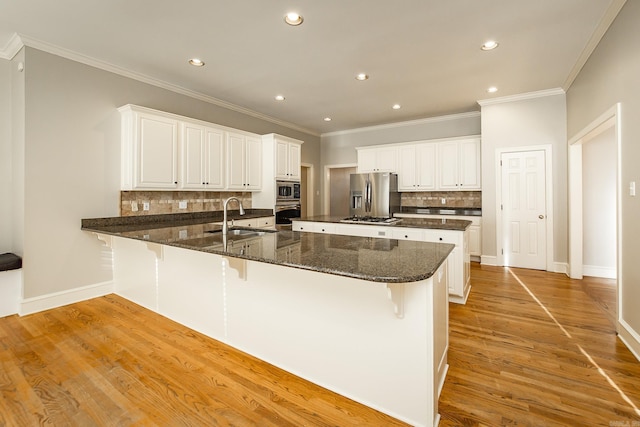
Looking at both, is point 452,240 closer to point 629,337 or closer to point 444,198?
point 629,337

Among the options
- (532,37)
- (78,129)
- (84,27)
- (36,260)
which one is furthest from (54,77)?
(532,37)

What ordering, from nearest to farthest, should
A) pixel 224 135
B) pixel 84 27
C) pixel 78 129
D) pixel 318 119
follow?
1. pixel 84 27
2. pixel 78 129
3. pixel 224 135
4. pixel 318 119

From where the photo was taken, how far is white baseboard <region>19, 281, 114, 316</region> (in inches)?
117

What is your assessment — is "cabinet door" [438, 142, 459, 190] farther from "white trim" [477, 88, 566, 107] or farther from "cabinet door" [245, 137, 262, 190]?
"cabinet door" [245, 137, 262, 190]

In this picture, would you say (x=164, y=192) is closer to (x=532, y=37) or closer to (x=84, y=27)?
(x=84, y=27)

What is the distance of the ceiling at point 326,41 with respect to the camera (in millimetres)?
2486

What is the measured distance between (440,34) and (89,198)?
166 inches

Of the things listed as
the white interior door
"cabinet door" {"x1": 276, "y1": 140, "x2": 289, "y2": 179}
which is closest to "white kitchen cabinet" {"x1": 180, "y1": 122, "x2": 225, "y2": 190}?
"cabinet door" {"x1": 276, "y1": 140, "x2": 289, "y2": 179}

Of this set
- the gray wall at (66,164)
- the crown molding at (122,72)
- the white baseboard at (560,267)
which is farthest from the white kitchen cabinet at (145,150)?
the white baseboard at (560,267)

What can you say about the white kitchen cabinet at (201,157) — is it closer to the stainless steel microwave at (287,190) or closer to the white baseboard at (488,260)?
the stainless steel microwave at (287,190)

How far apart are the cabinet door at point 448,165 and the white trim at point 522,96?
86 centimetres

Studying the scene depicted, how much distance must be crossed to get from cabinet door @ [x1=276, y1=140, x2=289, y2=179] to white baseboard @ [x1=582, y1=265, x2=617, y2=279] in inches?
196

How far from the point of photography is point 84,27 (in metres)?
2.75

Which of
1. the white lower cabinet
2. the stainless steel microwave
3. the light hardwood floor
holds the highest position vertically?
the stainless steel microwave
